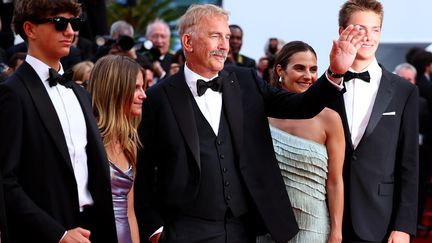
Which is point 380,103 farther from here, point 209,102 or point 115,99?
point 115,99

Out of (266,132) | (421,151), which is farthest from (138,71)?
(421,151)

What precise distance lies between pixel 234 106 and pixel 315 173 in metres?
0.58

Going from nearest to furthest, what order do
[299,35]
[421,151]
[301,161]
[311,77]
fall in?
1. [301,161]
2. [311,77]
3. [421,151]
4. [299,35]

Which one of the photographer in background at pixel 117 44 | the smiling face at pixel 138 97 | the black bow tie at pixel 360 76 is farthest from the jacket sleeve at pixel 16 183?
the photographer in background at pixel 117 44

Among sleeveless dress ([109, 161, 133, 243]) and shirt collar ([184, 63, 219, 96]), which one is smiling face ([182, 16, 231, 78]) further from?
sleeveless dress ([109, 161, 133, 243])

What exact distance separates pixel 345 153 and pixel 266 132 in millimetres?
533

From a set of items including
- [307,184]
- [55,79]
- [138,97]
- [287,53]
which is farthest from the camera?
[287,53]

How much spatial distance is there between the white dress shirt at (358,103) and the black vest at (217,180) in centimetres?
→ 75

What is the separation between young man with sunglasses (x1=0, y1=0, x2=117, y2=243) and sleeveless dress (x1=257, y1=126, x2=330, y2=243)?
1.03 m

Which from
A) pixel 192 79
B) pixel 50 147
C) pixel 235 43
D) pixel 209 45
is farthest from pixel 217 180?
pixel 235 43

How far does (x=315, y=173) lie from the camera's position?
4.46m

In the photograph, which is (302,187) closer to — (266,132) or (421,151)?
(266,132)

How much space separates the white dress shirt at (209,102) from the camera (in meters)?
4.20

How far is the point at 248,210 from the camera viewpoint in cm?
418
